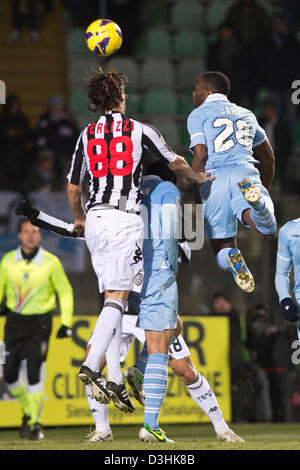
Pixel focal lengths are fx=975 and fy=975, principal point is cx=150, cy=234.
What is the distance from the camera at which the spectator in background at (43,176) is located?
12.4 metres

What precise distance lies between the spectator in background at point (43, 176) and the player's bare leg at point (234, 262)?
5.22m

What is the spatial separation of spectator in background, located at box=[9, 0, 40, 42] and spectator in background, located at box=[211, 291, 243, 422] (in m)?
7.29

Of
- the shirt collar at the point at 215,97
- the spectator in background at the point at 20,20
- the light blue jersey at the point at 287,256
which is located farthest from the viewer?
the spectator in background at the point at 20,20

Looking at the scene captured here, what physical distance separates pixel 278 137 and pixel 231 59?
213cm

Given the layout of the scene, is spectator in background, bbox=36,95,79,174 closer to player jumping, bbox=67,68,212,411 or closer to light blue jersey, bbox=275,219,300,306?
light blue jersey, bbox=275,219,300,306

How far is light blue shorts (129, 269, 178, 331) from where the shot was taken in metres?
6.69

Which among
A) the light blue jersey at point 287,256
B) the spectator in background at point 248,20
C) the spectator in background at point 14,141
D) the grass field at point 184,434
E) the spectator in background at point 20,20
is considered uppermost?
the spectator in background at point 20,20

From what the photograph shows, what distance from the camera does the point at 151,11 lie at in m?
17.0

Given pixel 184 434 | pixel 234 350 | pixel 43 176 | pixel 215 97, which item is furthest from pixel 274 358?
pixel 215 97

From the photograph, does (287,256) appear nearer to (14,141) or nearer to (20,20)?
(14,141)

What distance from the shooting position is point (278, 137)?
13.3 metres

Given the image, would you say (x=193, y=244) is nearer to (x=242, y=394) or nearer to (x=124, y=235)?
(x=242, y=394)

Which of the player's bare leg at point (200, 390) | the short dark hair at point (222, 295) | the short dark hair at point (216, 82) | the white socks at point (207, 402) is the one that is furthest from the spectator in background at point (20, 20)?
the white socks at point (207, 402)

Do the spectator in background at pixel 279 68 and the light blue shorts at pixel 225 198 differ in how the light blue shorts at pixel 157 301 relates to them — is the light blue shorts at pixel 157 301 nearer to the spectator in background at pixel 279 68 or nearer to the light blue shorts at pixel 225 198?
the light blue shorts at pixel 225 198
